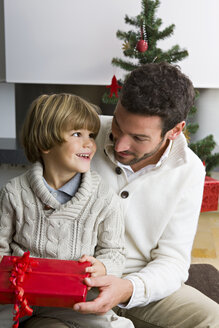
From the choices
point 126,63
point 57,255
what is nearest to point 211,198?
point 126,63

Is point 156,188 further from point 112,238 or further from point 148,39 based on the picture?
point 148,39

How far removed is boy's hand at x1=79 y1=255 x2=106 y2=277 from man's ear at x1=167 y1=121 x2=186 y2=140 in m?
0.56

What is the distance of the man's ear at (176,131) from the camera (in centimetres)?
159

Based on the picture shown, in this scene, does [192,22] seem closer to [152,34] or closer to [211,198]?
[152,34]

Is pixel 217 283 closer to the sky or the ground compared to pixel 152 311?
closer to the ground

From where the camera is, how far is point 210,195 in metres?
3.57

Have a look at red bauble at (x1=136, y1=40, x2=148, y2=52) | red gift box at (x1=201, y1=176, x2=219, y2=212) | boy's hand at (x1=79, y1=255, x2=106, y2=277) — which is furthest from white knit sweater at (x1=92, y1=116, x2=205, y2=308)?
red gift box at (x1=201, y1=176, x2=219, y2=212)

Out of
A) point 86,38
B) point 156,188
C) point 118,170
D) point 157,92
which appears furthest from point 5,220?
point 86,38

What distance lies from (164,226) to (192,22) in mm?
2314

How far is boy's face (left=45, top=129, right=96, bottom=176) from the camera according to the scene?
1.39 metres

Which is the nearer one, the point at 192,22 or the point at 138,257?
the point at 138,257

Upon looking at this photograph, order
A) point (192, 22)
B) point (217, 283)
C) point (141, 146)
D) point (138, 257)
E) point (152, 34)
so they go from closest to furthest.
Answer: point (141, 146)
point (138, 257)
point (217, 283)
point (152, 34)
point (192, 22)

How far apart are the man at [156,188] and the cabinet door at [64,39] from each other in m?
1.96

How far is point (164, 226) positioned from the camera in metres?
1.58
